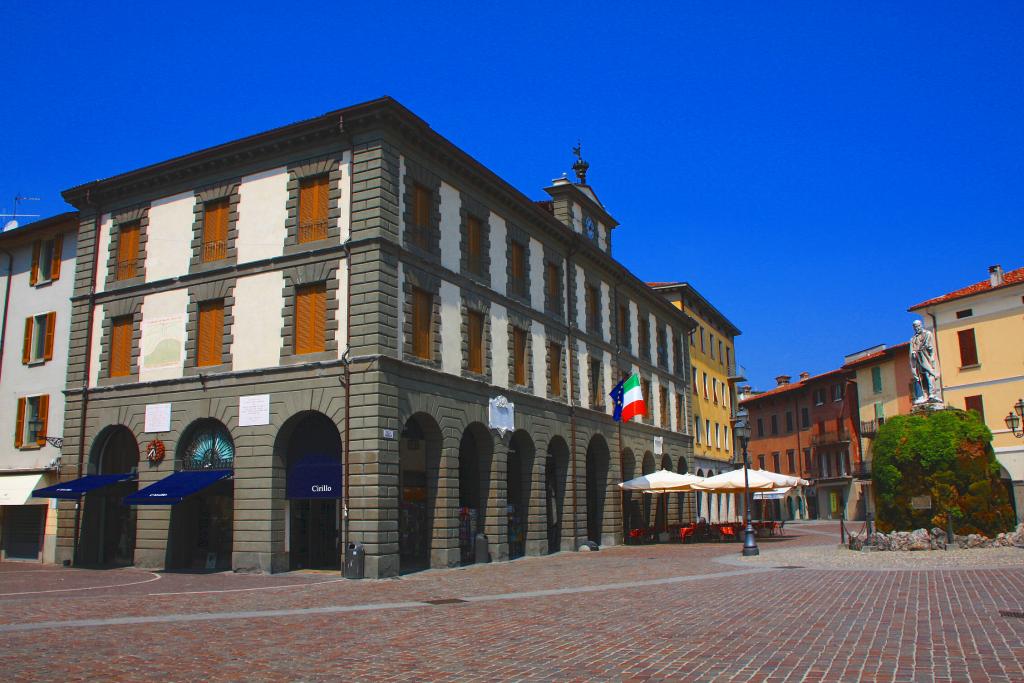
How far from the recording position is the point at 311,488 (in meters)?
22.9

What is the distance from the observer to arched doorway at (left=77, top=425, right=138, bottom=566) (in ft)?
87.4

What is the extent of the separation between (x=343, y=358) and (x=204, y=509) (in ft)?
22.8

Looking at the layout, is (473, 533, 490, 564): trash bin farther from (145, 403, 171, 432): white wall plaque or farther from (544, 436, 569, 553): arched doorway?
(145, 403, 171, 432): white wall plaque

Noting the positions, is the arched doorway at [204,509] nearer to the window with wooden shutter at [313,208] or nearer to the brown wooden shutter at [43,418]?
the window with wooden shutter at [313,208]

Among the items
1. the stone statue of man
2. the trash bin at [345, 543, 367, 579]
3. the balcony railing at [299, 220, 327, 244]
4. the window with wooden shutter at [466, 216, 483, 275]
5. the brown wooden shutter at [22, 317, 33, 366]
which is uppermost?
the window with wooden shutter at [466, 216, 483, 275]

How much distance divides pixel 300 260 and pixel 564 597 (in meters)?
12.4

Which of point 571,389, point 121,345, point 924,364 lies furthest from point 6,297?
point 924,364

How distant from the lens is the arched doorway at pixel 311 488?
2298 centimetres

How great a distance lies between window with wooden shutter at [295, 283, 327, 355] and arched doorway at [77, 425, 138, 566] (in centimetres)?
718

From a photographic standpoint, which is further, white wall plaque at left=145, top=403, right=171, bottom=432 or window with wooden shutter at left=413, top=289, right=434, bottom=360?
white wall plaque at left=145, top=403, right=171, bottom=432

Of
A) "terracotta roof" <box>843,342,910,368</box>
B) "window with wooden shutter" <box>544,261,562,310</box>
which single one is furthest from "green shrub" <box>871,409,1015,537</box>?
"terracotta roof" <box>843,342,910,368</box>

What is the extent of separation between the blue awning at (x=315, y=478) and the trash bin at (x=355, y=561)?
6.07ft

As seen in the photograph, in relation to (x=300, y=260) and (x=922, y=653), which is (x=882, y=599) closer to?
(x=922, y=653)

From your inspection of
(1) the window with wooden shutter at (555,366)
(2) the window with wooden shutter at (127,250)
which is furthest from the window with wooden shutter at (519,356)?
(2) the window with wooden shutter at (127,250)
